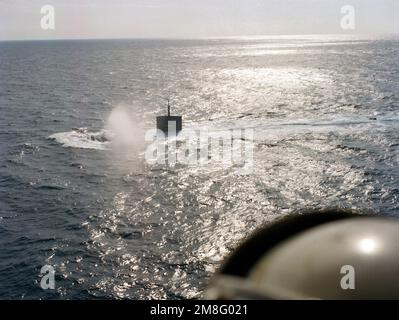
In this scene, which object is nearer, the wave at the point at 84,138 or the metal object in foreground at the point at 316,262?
the metal object in foreground at the point at 316,262

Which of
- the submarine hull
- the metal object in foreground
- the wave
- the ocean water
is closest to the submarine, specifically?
the submarine hull

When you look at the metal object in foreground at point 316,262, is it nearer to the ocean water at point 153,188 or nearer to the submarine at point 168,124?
the ocean water at point 153,188

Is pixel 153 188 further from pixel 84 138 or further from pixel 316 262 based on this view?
pixel 316 262

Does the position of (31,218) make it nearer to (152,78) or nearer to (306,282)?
(306,282)

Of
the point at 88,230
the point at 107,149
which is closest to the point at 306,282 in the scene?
the point at 88,230

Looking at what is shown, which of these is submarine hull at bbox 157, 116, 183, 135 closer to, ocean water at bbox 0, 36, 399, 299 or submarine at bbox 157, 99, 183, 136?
Result: submarine at bbox 157, 99, 183, 136

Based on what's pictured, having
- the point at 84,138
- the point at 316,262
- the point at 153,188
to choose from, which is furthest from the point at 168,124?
the point at 316,262

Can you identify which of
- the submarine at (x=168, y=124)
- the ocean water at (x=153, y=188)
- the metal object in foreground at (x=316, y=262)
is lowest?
the ocean water at (x=153, y=188)

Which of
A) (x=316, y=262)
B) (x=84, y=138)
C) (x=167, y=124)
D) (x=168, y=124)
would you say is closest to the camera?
(x=316, y=262)

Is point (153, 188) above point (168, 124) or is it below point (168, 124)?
below

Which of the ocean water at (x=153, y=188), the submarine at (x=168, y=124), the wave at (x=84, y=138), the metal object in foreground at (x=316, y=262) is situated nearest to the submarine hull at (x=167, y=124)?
the submarine at (x=168, y=124)

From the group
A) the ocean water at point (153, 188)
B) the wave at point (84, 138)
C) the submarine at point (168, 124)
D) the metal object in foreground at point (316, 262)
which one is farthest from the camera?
the submarine at point (168, 124)
